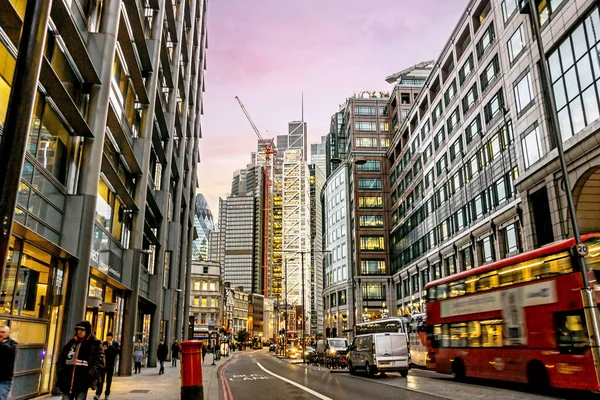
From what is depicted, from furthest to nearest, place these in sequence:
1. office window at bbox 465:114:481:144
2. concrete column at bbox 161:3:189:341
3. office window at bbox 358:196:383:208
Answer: office window at bbox 358:196:383:208, office window at bbox 465:114:481:144, concrete column at bbox 161:3:189:341

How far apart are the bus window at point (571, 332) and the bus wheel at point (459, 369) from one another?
6.73 meters

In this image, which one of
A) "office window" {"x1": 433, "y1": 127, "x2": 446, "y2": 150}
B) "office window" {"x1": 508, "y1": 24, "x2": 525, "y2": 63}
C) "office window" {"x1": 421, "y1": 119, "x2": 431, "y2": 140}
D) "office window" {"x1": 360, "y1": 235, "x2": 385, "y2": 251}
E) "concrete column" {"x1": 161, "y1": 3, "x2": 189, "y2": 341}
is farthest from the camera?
"office window" {"x1": 360, "y1": 235, "x2": 385, "y2": 251}

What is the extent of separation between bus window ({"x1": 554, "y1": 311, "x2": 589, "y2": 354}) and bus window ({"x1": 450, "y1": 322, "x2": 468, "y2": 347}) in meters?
5.98

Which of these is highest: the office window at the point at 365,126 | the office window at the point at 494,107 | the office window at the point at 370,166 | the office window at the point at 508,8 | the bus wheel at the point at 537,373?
the office window at the point at 365,126

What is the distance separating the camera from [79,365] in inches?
324

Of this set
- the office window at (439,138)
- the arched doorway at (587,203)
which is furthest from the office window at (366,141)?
the arched doorway at (587,203)

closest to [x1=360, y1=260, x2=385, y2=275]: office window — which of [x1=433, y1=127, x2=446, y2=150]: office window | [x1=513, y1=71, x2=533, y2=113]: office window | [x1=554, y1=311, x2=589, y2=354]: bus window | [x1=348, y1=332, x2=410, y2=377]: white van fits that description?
[x1=433, y1=127, x2=446, y2=150]: office window

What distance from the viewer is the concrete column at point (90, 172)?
15.9m

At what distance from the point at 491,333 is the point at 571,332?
14.3ft

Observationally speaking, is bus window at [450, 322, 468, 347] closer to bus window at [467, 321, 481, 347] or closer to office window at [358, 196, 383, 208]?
bus window at [467, 321, 481, 347]

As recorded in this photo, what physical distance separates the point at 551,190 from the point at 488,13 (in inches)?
886

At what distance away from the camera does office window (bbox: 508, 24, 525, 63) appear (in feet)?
109

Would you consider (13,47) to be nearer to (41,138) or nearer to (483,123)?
(41,138)

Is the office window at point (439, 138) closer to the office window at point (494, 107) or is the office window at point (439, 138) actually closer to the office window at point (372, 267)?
the office window at point (494, 107)
